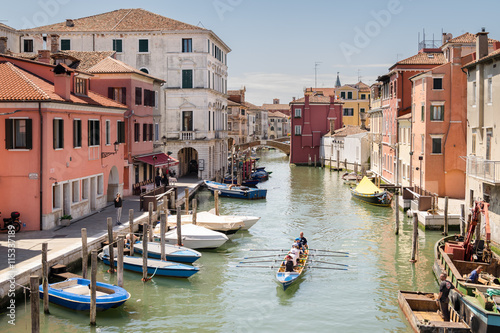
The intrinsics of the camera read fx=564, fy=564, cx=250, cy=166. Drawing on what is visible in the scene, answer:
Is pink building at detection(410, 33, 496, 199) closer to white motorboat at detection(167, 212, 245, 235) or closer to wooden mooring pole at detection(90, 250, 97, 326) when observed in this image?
white motorboat at detection(167, 212, 245, 235)

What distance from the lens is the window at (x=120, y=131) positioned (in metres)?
31.6

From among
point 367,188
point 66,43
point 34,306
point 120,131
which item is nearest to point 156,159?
point 120,131

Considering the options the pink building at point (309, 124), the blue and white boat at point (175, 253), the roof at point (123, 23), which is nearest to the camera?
the blue and white boat at point (175, 253)

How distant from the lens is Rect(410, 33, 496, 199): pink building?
34.5 meters

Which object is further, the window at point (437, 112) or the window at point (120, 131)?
the window at point (437, 112)

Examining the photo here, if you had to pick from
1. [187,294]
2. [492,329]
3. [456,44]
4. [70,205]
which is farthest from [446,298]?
[456,44]

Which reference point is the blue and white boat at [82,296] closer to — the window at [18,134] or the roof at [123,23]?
the window at [18,134]

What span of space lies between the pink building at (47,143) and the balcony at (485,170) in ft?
56.7

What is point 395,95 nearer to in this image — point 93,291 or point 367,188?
point 367,188

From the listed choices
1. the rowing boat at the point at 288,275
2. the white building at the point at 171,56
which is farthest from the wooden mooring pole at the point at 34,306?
the white building at the point at 171,56

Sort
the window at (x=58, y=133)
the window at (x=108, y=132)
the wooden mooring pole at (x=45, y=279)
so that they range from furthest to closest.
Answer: the window at (x=108, y=132) < the window at (x=58, y=133) < the wooden mooring pole at (x=45, y=279)

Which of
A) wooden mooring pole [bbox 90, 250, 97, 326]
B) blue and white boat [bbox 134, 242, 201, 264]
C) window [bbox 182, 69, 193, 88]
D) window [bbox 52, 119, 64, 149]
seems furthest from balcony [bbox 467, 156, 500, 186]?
window [bbox 182, 69, 193, 88]

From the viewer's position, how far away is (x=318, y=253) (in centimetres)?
2461

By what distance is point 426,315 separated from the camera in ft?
51.6
